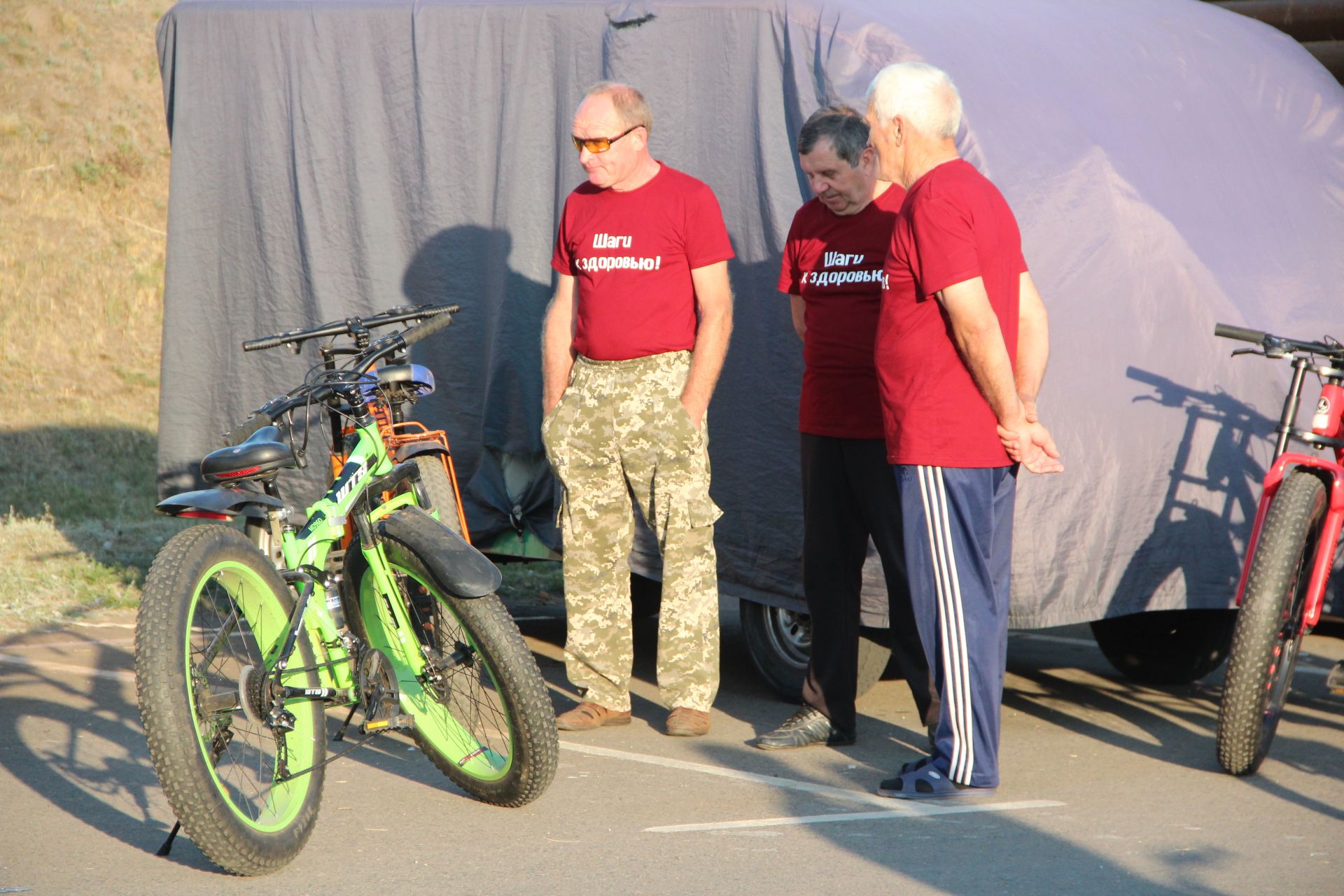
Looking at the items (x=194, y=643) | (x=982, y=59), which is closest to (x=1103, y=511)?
(x=982, y=59)

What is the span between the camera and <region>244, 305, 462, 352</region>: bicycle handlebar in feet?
15.4

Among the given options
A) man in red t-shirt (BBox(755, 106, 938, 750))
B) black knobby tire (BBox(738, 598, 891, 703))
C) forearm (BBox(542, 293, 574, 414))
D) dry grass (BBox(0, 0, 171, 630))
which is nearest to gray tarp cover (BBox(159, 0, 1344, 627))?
black knobby tire (BBox(738, 598, 891, 703))

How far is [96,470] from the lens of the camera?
1152cm

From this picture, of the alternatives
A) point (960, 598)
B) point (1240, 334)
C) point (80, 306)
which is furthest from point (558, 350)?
point (80, 306)

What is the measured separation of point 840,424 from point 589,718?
134 centimetres

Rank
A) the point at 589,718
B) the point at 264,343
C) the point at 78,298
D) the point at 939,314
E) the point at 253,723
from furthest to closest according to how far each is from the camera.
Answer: the point at 78,298 → the point at 589,718 → the point at 264,343 → the point at 939,314 → the point at 253,723

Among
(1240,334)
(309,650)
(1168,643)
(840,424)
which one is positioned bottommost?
(1168,643)

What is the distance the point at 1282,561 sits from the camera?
15.1 ft

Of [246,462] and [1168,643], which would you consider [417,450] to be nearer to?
[246,462]

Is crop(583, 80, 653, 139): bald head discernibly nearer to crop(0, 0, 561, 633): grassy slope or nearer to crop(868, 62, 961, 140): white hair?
crop(868, 62, 961, 140): white hair

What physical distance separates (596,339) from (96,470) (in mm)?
7543

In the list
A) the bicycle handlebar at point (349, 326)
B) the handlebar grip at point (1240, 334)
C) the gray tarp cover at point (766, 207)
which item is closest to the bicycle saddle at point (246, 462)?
the bicycle handlebar at point (349, 326)

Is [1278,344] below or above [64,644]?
above

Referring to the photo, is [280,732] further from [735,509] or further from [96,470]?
[96,470]
